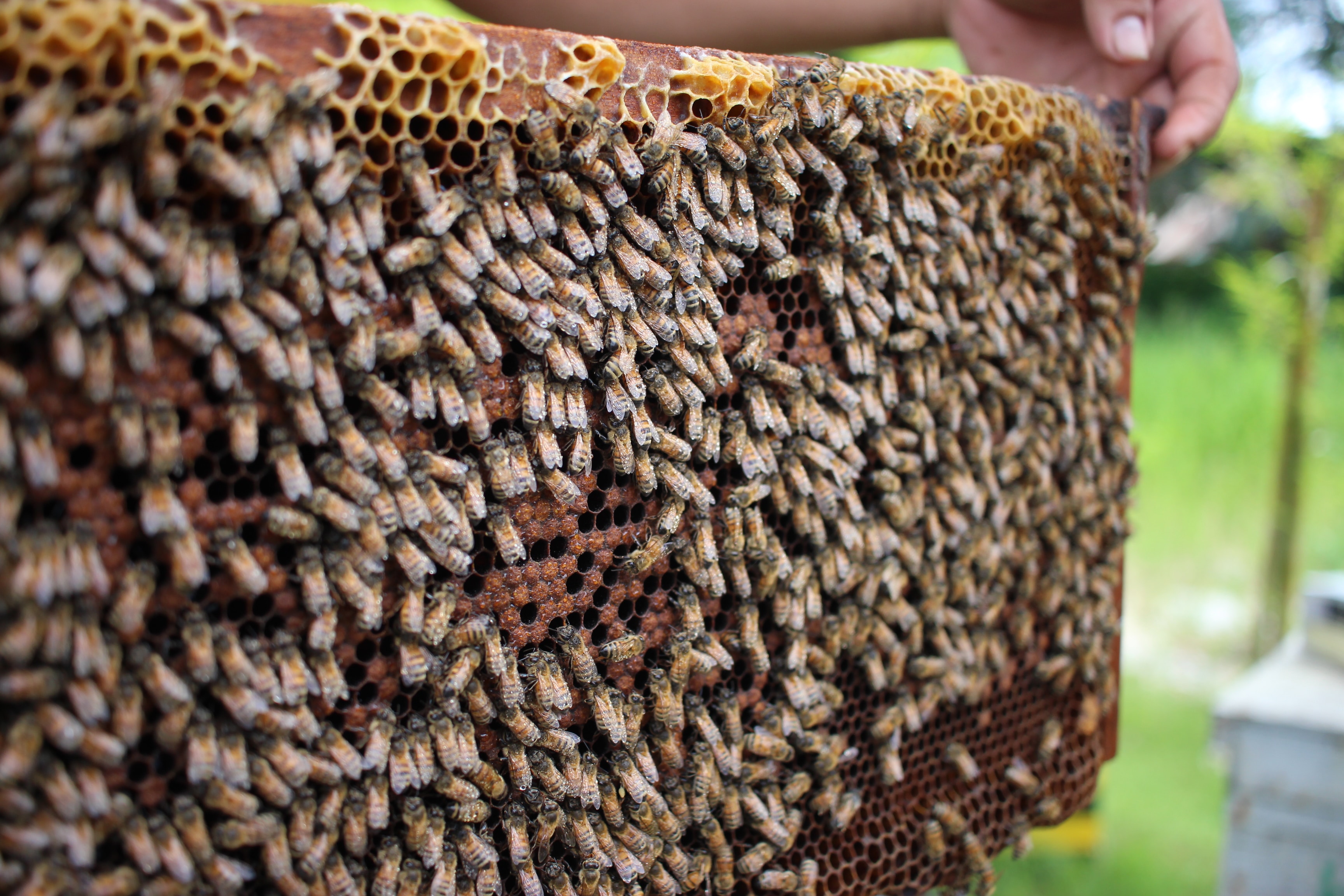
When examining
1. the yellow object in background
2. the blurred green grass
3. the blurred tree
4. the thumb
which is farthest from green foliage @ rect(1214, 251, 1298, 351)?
the thumb

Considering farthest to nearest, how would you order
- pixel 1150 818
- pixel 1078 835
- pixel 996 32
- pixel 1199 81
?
1. pixel 1150 818
2. pixel 1078 835
3. pixel 996 32
4. pixel 1199 81

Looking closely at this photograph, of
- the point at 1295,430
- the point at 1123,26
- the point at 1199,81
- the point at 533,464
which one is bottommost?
the point at 1295,430

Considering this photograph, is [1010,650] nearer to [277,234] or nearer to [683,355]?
[683,355]

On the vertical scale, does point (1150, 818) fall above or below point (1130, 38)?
below

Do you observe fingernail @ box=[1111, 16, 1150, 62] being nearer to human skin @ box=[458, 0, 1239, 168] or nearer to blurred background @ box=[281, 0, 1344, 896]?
human skin @ box=[458, 0, 1239, 168]

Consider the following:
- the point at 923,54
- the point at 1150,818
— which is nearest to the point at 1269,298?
the point at 923,54

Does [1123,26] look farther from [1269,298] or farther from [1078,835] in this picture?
[1269,298]

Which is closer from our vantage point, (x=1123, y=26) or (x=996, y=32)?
(x=1123, y=26)
